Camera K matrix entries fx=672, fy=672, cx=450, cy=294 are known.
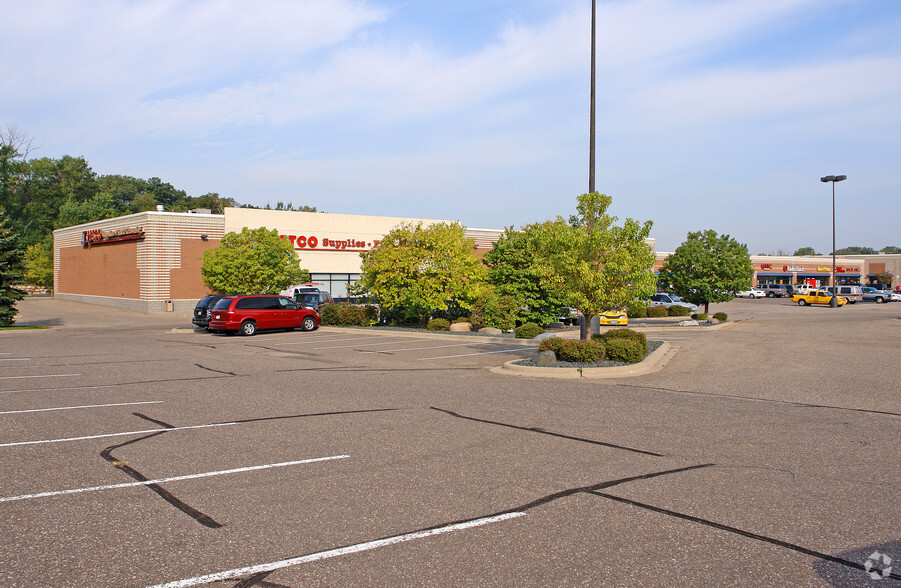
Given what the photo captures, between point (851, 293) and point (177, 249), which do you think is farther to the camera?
point (851, 293)

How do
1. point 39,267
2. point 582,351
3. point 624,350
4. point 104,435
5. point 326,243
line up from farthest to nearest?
point 39,267
point 326,243
point 624,350
point 582,351
point 104,435

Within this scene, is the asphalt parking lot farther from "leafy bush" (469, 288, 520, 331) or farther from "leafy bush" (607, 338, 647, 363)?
"leafy bush" (469, 288, 520, 331)

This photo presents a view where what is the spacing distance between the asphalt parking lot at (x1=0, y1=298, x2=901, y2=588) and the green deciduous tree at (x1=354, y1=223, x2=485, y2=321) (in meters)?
15.0

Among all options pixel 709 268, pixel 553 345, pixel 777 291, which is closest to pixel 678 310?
pixel 709 268

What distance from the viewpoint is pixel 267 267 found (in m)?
35.7

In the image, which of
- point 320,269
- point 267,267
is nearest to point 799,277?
point 320,269

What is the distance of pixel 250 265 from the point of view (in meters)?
34.8

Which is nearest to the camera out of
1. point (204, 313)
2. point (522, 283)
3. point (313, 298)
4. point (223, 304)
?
point (223, 304)

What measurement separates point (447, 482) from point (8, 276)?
111 feet

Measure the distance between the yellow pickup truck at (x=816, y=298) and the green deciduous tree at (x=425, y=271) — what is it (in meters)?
45.9

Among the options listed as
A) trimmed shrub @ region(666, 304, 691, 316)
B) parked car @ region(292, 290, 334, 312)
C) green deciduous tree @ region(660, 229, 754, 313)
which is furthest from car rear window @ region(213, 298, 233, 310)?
trimmed shrub @ region(666, 304, 691, 316)

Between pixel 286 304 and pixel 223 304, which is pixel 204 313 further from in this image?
pixel 286 304

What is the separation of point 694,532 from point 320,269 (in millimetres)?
46143

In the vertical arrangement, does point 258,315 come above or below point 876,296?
below
